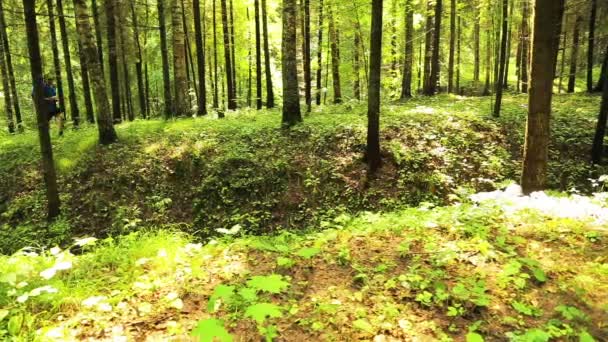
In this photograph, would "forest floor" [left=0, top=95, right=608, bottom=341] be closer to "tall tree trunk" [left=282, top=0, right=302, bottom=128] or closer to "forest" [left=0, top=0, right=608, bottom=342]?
Answer: "forest" [left=0, top=0, right=608, bottom=342]

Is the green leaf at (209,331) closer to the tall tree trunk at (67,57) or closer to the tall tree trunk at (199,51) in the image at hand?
the tall tree trunk at (199,51)

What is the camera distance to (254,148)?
11758 millimetres

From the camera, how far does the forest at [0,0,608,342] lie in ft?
12.1

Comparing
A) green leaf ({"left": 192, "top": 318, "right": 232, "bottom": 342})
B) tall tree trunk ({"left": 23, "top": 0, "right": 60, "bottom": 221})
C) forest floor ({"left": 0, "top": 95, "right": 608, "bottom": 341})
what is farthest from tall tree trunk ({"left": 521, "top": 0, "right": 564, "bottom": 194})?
tall tree trunk ({"left": 23, "top": 0, "right": 60, "bottom": 221})

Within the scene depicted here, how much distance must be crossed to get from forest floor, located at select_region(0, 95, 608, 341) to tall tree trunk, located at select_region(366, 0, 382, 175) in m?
0.55

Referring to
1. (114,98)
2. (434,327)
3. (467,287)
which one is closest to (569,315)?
(467,287)

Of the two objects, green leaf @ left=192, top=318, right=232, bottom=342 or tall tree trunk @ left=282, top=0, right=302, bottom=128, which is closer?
green leaf @ left=192, top=318, right=232, bottom=342

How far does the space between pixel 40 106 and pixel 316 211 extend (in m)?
6.80

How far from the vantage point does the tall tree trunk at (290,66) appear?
40.0 ft

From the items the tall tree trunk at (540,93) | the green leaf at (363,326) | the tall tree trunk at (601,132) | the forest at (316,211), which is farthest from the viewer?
the tall tree trunk at (601,132)

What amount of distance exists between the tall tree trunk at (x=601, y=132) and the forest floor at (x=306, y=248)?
373mm

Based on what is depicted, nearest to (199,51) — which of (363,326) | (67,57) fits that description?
(67,57)

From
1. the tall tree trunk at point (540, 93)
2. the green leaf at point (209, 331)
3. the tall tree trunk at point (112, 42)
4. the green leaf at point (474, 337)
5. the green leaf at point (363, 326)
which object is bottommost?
the green leaf at point (363, 326)

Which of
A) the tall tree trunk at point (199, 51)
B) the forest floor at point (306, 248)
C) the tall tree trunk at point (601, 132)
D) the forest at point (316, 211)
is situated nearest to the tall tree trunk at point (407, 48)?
the forest at point (316, 211)
